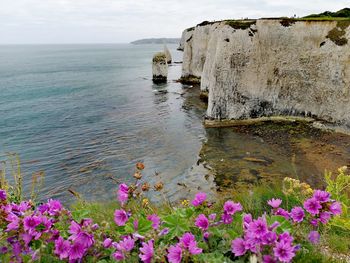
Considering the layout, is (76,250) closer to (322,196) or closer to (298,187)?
(322,196)

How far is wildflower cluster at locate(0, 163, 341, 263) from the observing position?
2.83m

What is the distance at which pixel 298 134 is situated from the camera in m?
25.0

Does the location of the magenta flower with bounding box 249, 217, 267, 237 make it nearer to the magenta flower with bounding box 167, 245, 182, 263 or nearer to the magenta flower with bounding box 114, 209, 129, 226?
the magenta flower with bounding box 167, 245, 182, 263

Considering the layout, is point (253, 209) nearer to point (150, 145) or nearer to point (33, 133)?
point (150, 145)

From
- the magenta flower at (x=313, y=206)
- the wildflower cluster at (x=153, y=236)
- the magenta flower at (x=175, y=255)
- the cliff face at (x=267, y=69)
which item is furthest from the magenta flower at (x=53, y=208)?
the cliff face at (x=267, y=69)

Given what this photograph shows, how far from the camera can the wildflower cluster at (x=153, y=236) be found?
2828mm

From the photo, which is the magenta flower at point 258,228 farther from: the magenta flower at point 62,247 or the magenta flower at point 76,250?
the magenta flower at point 62,247

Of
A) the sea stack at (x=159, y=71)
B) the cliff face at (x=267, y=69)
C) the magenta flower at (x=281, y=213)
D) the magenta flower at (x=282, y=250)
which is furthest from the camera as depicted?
the sea stack at (x=159, y=71)

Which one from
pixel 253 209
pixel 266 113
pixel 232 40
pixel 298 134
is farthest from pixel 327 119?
pixel 253 209

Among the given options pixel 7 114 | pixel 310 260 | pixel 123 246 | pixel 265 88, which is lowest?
pixel 7 114

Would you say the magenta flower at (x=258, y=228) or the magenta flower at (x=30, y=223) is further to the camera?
the magenta flower at (x=30, y=223)

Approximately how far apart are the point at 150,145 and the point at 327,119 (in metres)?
14.1

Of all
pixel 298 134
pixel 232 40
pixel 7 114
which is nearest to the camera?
pixel 298 134

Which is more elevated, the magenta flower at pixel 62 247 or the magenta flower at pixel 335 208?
the magenta flower at pixel 335 208
